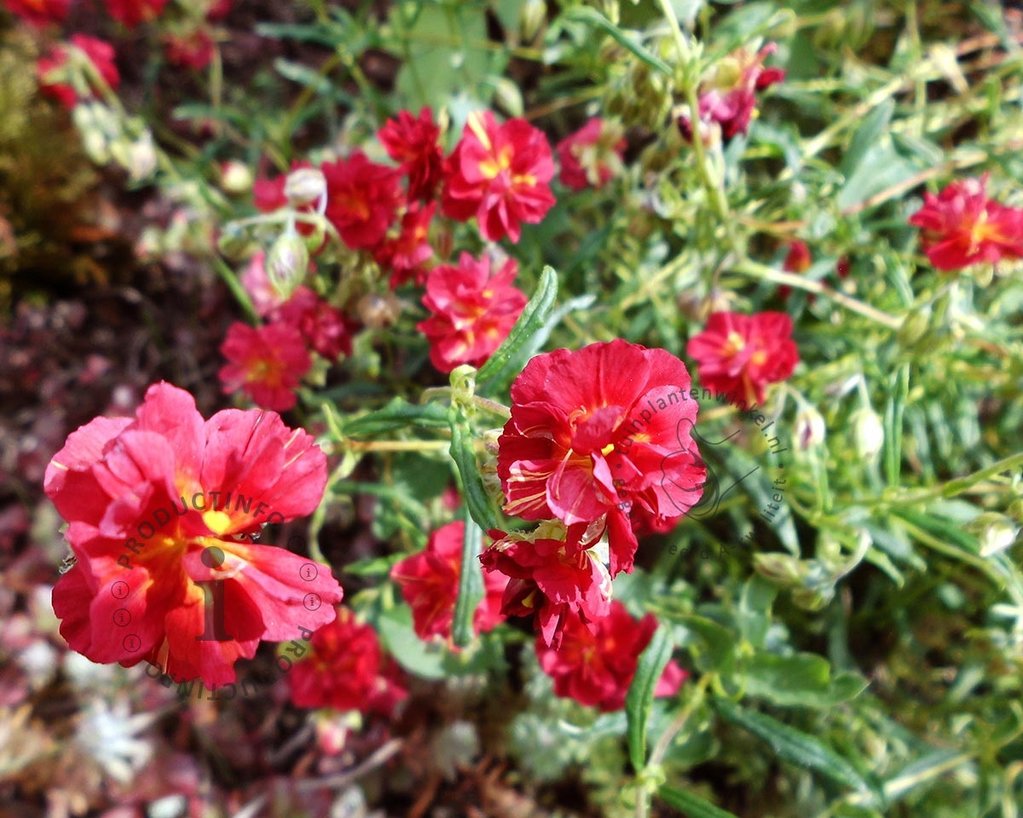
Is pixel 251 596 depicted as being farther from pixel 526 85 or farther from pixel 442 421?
pixel 526 85

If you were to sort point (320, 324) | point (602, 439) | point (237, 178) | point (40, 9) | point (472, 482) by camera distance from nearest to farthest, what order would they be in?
point (602, 439) < point (472, 482) < point (320, 324) < point (237, 178) < point (40, 9)

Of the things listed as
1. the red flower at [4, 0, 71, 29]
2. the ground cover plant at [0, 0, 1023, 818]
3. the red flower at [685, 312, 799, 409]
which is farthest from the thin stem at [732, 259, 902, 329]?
the red flower at [4, 0, 71, 29]

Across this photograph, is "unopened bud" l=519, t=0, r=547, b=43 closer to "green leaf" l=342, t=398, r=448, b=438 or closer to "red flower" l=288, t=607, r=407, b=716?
"green leaf" l=342, t=398, r=448, b=438

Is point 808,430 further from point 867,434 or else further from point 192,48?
point 192,48

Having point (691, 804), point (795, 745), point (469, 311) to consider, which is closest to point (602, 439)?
point (469, 311)

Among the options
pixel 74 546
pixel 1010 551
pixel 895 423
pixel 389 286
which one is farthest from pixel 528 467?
pixel 1010 551

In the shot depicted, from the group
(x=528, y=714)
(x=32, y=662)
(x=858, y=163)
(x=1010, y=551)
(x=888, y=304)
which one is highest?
(x=858, y=163)

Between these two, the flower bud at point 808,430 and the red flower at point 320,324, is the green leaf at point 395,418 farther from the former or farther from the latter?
the flower bud at point 808,430
